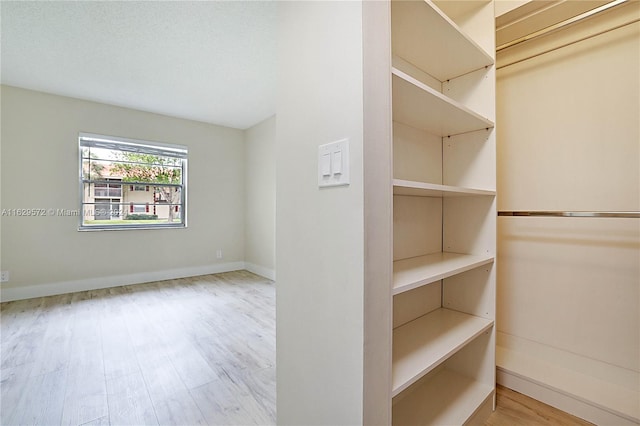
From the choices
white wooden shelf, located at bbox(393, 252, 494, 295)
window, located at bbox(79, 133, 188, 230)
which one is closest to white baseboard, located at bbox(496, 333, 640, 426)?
white wooden shelf, located at bbox(393, 252, 494, 295)

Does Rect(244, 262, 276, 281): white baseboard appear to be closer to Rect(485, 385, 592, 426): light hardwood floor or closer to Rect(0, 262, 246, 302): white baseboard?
Rect(0, 262, 246, 302): white baseboard

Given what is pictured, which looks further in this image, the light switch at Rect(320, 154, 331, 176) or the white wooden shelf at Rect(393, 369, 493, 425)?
the white wooden shelf at Rect(393, 369, 493, 425)

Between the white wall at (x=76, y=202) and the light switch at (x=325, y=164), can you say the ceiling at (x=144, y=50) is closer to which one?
the white wall at (x=76, y=202)

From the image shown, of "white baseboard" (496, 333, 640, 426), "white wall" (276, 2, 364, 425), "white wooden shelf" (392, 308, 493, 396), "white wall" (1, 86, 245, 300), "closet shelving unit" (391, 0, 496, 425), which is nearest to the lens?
"white wall" (276, 2, 364, 425)

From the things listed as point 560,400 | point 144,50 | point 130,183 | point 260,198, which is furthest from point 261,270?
point 560,400

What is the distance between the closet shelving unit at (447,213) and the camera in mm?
1255

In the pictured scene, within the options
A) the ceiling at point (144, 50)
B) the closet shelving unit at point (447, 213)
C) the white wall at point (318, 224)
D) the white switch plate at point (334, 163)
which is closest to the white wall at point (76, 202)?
the ceiling at point (144, 50)

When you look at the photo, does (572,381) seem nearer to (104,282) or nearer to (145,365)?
(145,365)

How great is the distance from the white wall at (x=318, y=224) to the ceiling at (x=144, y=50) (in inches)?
54.1

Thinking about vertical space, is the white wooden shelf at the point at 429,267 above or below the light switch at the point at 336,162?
below

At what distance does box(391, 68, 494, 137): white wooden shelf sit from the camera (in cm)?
101

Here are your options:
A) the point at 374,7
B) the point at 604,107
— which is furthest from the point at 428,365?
the point at 604,107

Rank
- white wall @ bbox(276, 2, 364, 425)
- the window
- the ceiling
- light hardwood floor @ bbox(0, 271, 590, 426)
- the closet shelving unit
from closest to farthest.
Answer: white wall @ bbox(276, 2, 364, 425), the closet shelving unit, light hardwood floor @ bbox(0, 271, 590, 426), the ceiling, the window

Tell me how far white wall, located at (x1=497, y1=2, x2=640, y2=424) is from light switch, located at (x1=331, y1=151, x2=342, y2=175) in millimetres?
1531
